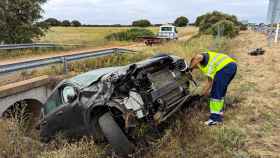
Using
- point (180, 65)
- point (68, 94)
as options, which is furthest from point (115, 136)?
point (180, 65)

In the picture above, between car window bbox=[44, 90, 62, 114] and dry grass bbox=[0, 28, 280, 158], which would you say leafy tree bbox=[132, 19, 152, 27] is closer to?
dry grass bbox=[0, 28, 280, 158]

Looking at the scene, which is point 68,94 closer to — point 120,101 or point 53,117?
point 53,117

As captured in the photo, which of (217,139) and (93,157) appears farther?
(217,139)

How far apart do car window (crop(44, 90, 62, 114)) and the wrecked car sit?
0.11m

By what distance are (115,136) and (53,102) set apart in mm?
1996

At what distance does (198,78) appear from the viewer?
30.1 ft

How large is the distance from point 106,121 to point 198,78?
5.74 m

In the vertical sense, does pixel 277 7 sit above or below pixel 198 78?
above

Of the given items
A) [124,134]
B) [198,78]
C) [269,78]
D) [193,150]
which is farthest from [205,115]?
[269,78]

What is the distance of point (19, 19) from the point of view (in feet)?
66.0

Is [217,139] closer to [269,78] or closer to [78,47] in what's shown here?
[269,78]

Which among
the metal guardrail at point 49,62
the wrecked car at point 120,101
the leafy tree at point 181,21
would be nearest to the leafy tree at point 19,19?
the metal guardrail at point 49,62

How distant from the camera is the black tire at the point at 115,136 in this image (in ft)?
12.8

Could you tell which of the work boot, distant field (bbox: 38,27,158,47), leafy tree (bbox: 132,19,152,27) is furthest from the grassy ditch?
leafy tree (bbox: 132,19,152,27)
